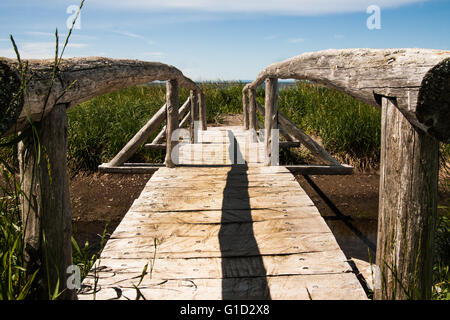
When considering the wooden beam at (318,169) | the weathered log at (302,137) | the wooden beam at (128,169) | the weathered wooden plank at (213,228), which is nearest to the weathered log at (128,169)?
the wooden beam at (128,169)

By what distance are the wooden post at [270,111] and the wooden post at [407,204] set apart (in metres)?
2.90

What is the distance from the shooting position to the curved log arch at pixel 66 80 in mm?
1175

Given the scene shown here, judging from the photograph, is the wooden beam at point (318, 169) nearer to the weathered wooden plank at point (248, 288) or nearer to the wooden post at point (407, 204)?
the weathered wooden plank at point (248, 288)

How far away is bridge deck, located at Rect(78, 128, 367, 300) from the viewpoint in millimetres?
2049

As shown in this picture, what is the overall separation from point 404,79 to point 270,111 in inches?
128

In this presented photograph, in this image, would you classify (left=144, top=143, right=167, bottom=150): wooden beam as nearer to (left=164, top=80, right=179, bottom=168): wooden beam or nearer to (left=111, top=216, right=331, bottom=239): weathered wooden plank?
(left=164, top=80, right=179, bottom=168): wooden beam

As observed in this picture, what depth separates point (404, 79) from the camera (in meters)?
1.37

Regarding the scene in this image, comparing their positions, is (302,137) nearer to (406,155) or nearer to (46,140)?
(406,155)

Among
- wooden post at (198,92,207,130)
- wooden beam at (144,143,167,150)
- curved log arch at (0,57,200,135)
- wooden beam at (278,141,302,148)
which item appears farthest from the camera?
wooden post at (198,92,207,130)

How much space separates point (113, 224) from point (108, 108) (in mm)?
3112

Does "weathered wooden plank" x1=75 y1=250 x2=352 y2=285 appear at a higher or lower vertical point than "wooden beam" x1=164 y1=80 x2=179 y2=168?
lower

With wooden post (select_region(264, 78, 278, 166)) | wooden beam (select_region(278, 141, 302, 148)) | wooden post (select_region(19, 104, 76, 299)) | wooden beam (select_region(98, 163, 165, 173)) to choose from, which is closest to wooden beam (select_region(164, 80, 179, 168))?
wooden beam (select_region(98, 163, 165, 173))

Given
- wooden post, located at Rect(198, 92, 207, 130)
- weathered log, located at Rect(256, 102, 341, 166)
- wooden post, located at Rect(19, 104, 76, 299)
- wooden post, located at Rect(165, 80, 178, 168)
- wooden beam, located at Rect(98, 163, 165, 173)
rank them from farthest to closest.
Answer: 1. wooden post, located at Rect(198, 92, 207, 130)
2. wooden beam, located at Rect(98, 163, 165, 173)
3. weathered log, located at Rect(256, 102, 341, 166)
4. wooden post, located at Rect(165, 80, 178, 168)
5. wooden post, located at Rect(19, 104, 76, 299)
